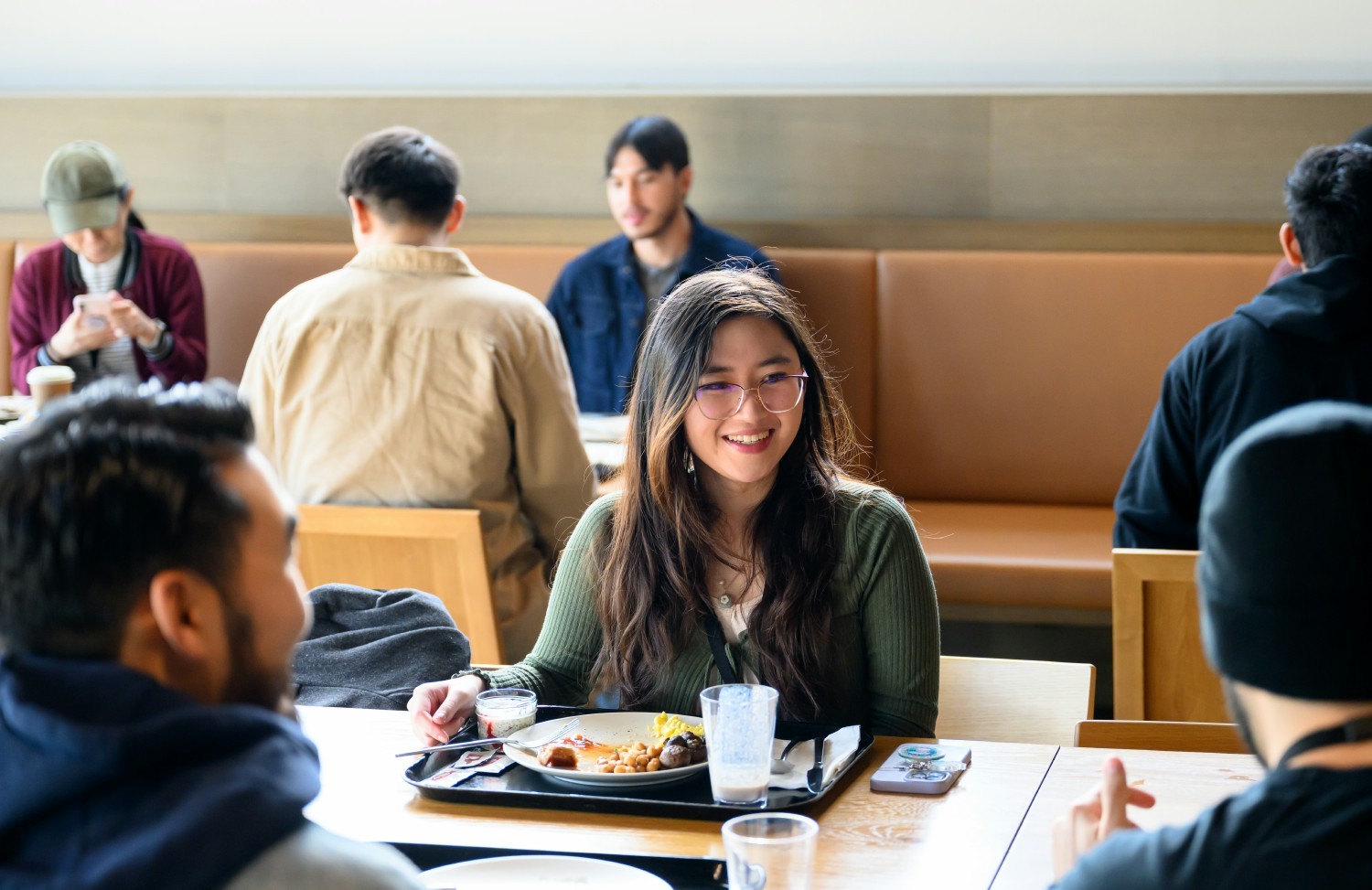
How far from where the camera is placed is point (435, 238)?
320cm

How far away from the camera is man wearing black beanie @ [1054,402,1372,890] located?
907 millimetres

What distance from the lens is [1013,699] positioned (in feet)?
6.80

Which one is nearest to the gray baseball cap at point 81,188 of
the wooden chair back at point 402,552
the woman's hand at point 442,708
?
the wooden chair back at point 402,552

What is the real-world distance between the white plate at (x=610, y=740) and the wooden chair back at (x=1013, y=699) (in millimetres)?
475

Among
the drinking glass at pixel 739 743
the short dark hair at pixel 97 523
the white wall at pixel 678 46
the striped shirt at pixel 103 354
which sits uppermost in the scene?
the white wall at pixel 678 46

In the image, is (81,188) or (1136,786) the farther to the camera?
(81,188)

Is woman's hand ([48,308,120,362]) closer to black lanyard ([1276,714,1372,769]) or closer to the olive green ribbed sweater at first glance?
the olive green ribbed sweater

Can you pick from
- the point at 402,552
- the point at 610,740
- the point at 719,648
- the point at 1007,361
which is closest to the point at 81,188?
the point at 402,552

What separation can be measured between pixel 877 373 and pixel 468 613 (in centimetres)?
183

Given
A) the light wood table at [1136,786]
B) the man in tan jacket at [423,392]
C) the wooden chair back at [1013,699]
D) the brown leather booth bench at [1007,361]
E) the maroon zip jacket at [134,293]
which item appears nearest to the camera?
the light wood table at [1136,786]

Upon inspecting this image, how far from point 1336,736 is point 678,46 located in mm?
3974

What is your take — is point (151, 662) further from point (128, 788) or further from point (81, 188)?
point (81, 188)

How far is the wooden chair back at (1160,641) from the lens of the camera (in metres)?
2.11

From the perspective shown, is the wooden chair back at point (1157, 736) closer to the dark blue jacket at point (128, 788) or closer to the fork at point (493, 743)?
the fork at point (493, 743)
